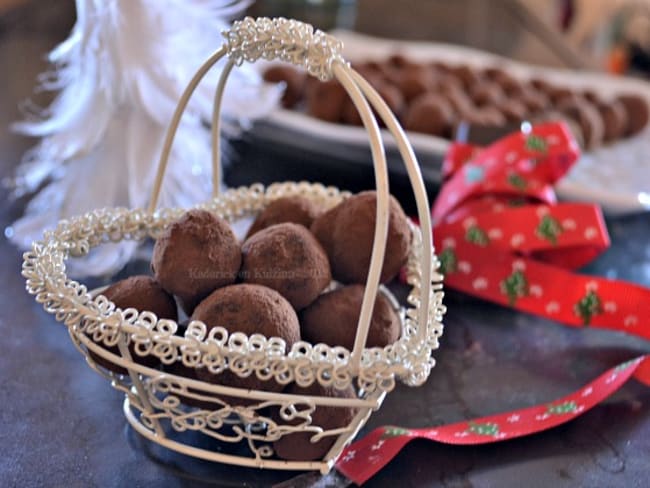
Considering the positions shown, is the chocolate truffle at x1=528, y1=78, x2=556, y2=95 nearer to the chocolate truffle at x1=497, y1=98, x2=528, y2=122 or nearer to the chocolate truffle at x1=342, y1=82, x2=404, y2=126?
the chocolate truffle at x1=497, y1=98, x2=528, y2=122

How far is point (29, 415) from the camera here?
1.50 ft

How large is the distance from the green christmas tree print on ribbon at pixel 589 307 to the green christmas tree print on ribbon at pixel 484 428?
175mm

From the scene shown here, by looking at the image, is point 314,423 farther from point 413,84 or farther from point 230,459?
point 413,84

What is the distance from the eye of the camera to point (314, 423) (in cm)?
40

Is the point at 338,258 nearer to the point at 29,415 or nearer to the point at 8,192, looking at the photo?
the point at 29,415

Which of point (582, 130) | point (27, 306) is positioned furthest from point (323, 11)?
point (27, 306)

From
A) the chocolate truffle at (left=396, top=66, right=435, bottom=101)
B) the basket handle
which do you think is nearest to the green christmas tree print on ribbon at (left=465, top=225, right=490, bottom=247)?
the basket handle

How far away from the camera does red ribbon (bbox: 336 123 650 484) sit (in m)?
0.60

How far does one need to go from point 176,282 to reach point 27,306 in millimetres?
223

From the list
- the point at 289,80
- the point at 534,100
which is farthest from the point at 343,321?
the point at 534,100

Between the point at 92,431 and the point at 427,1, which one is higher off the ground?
the point at 92,431

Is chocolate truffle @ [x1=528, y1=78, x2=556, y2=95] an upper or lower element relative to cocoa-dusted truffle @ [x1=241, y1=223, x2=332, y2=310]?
lower

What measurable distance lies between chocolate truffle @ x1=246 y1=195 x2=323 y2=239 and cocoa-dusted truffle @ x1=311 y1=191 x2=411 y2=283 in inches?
1.2

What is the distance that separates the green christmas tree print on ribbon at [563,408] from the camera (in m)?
0.49
